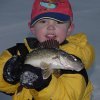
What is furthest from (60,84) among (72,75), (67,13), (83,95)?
(67,13)

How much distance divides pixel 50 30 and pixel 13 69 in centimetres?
26

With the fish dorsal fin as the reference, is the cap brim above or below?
above

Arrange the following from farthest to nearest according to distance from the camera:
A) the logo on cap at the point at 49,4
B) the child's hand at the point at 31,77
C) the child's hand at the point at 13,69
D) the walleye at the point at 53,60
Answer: the logo on cap at the point at 49,4
the child's hand at the point at 13,69
the child's hand at the point at 31,77
the walleye at the point at 53,60

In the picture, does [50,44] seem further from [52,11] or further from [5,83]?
[5,83]

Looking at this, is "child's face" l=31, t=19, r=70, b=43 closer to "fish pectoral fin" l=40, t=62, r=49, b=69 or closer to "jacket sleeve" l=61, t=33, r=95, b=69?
"jacket sleeve" l=61, t=33, r=95, b=69

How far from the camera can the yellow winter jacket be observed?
2.09m

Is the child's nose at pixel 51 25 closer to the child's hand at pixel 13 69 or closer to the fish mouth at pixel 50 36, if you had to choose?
the fish mouth at pixel 50 36

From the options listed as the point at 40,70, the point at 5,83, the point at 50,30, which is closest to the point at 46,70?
the point at 40,70

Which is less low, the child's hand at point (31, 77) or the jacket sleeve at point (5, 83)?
Answer: the child's hand at point (31, 77)

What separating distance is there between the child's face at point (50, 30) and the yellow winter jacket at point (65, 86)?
0.21 ft

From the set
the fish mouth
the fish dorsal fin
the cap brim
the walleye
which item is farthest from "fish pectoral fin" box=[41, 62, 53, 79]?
the cap brim

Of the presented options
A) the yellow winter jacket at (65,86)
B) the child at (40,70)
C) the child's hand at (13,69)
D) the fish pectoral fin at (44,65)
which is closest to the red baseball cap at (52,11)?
the child at (40,70)

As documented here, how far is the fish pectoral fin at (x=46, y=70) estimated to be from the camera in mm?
1948

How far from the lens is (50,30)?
221 centimetres
